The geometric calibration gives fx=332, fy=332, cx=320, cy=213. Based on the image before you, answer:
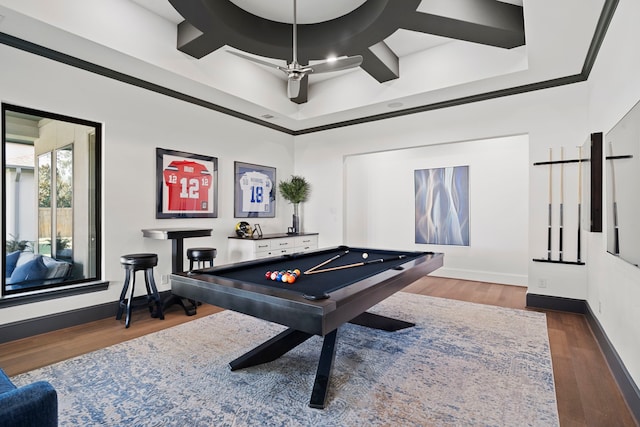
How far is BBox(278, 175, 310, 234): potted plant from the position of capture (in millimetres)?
6039

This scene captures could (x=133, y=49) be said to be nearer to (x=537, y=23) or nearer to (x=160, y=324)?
(x=160, y=324)

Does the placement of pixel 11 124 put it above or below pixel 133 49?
below

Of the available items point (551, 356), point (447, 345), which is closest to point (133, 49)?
point (447, 345)

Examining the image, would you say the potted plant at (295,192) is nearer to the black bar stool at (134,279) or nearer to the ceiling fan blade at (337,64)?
the black bar stool at (134,279)

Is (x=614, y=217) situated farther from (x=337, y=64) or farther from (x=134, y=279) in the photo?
(x=134, y=279)

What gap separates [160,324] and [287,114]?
3.55 m

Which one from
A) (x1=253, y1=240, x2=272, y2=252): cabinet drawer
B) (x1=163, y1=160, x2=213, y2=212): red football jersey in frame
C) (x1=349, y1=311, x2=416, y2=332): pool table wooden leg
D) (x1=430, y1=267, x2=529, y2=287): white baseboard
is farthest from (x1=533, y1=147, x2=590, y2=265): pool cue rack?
(x1=163, y1=160, x2=213, y2=212): red football jersey in frame

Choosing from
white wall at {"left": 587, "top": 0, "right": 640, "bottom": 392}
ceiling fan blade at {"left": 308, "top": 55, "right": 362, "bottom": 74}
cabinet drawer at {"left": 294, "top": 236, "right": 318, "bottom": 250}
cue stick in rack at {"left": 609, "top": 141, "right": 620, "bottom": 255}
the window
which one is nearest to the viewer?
white wall at {"left": 587, "top": 0, "right": 640, "bottom": 392}

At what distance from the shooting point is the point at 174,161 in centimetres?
440

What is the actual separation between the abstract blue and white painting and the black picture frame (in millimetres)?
2703

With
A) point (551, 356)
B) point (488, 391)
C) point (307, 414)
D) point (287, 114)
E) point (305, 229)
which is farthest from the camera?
point (305, 229)

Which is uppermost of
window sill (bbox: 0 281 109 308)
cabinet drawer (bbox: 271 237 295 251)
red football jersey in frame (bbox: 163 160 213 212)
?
red football jersey in frame (bbox: 163 160 213 212)

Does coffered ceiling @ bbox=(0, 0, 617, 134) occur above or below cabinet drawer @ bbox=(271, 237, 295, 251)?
above

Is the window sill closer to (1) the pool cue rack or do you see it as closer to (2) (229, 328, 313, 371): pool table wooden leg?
(2) (229, 328, 313, 371): pool table wooden leg
